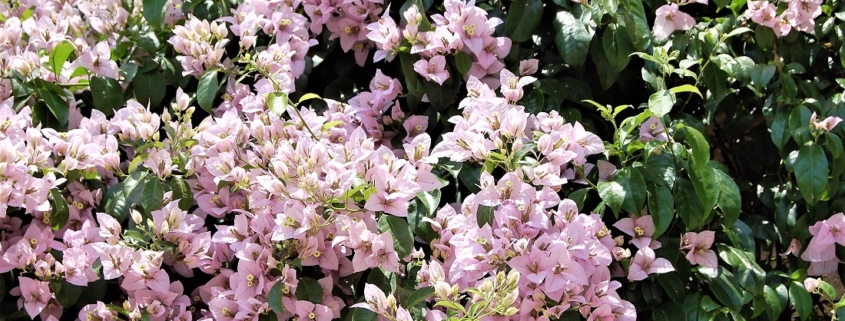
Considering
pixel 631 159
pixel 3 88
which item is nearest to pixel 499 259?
pixel 631 159

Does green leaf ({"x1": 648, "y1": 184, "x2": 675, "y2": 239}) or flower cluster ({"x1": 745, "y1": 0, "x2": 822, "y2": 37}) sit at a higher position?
flower cluster ({"x1": 745, "y1": 0, "x2": 822, "y2": 37})

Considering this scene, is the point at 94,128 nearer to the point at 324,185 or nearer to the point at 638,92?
the point at 324,185

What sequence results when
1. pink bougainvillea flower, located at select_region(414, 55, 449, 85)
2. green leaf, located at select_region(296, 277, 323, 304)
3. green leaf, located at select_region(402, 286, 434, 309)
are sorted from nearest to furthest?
green leaf, located at select_region(402, 286, 434, 309)
green leaf, located at select_region(296, 277, 323, 304)
pink bougainvillea flower, located at select_region(414, 55, 449, 85)

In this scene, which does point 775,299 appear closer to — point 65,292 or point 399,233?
point 399,233

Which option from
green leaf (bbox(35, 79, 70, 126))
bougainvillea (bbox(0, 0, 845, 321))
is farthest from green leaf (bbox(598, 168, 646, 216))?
green leaf (bbox(35, 79, 70, 126))

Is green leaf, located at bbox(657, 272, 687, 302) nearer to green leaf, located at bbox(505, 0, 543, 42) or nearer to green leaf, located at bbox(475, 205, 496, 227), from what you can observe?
green leaf, located at bbox(475, 205, 496, 227)

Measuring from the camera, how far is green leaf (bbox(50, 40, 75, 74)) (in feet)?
5.41

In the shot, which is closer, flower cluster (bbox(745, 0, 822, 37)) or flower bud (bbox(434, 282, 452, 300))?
flower bud (bbox(434, 282, 452, 300))

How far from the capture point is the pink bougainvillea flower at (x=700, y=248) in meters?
1.49

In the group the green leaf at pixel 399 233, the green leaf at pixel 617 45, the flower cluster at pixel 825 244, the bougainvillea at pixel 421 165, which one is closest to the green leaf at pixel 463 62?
the bougainvillea at pixel 421 165

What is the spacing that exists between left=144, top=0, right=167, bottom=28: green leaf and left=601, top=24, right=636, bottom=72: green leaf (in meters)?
0.80

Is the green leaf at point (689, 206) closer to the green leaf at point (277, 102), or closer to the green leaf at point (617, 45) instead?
the green leaf at point (617, 45)

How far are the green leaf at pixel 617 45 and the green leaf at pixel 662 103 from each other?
211 millimetres

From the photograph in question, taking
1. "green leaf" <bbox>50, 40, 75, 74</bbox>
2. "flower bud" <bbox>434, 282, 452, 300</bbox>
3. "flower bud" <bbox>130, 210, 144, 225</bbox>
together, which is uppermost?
"flower bud" <bbox>434, 282, 452, 300</bbox>
